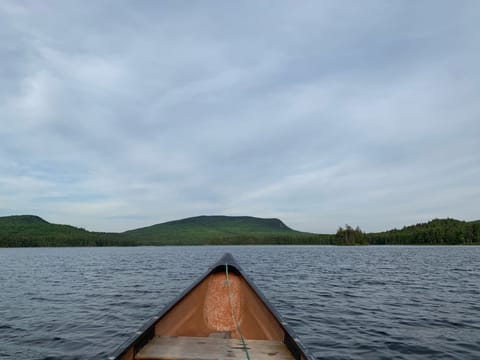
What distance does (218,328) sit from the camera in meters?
8.69

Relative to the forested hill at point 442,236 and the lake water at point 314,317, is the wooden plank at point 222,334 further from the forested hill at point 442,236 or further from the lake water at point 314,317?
the forested hill at point 442,236

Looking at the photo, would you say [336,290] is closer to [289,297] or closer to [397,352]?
[289,297]

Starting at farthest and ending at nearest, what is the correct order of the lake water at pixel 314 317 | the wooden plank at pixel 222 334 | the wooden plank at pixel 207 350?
1. the lake water at pixel 314 317
2. the wooden plank at pixel 222 334
3. the wooden plank at pixel 207 350

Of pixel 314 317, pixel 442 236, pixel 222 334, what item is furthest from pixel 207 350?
pixel 442 236

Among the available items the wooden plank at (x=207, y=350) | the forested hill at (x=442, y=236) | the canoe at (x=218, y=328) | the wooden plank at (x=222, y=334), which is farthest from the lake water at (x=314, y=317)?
the forested hill at (x=442, y=236)

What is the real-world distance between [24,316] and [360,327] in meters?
14.3

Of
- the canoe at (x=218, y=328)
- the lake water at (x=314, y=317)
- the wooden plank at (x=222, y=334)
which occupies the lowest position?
the lake water at (x=314, y=317)

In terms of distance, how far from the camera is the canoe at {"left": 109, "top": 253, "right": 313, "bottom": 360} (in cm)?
501

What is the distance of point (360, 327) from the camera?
1134 cm

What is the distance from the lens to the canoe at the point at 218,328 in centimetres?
501

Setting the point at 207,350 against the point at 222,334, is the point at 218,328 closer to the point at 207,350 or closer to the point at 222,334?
the point at 222,334

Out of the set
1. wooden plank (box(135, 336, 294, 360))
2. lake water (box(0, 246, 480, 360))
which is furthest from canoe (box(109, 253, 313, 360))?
lake water (box(0, 246, 480, 360))

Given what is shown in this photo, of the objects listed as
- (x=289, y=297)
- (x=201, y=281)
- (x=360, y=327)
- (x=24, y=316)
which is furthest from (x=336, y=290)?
(x=24, y=316)

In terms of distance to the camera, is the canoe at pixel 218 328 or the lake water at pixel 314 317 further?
the lake water at pixel 314 317
